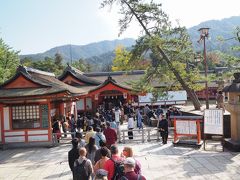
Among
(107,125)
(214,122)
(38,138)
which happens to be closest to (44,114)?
(38,138)

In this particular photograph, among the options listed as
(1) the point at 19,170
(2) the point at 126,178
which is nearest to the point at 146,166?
(1) the point at 19,170

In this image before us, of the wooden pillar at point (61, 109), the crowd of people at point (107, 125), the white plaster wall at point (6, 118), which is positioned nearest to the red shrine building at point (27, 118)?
the white plaster wall at point (6, 118)

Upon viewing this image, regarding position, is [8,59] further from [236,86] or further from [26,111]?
[236,86]

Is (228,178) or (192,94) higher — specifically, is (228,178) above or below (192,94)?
below

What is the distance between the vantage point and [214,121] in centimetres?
1508

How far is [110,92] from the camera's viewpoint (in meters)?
36.1

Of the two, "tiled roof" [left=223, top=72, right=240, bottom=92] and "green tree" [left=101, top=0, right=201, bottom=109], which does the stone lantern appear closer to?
"tiled roof" [left=223, top=72, right=240, bottom=92]

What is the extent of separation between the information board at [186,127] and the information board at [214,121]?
0.80 metres

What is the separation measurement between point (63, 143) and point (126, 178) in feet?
48.4

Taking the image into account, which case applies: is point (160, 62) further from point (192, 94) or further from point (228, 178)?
point (228, 178)

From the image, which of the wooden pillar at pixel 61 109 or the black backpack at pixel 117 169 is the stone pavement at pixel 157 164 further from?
the wooden pillar at pixel 61 109

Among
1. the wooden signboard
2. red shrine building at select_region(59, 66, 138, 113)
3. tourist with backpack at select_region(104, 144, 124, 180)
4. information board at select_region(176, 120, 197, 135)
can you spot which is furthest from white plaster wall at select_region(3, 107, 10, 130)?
red shrine building at select_region(59, 66, 138, 113)

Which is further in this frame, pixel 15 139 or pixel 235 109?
pixel 15 139

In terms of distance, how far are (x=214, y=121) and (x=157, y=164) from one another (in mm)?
3793
